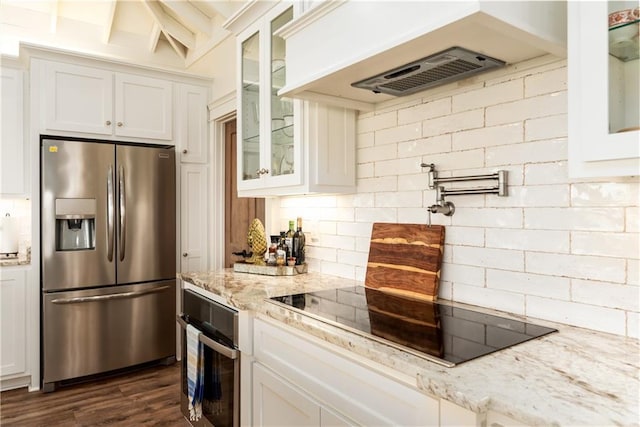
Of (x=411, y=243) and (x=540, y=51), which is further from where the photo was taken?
(x=411, y=243)

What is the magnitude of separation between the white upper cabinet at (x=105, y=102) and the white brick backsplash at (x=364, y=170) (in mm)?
1954

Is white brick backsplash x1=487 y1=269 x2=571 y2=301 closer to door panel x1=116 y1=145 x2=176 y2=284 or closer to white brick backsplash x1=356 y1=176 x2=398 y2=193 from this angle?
white brick backsplash x1=356 y1=176 x2=398 y2=193

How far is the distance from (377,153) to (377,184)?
0.15 meters

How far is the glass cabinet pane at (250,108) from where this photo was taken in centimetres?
245

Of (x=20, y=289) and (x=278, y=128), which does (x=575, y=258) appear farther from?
(x=20, y=289)

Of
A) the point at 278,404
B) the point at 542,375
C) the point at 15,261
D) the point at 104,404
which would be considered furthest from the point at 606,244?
the point at 15,261

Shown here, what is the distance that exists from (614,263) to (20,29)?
443 cm

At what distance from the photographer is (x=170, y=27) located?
382 centimetres

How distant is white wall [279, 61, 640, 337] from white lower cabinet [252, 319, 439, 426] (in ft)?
2.11

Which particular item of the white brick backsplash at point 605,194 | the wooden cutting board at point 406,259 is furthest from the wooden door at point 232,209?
the white brick backsplash at point 605,194

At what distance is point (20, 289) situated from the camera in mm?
2963

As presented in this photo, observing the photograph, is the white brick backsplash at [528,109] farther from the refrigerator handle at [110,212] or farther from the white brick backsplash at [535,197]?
the refrigerator handle at [110,212]

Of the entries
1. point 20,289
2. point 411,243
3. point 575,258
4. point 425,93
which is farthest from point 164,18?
point 575,258

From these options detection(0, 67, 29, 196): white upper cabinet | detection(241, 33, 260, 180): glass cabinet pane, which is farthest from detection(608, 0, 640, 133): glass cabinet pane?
detection(0, 67, 29, 196): white upper cabinet
